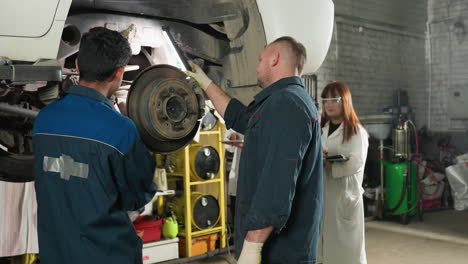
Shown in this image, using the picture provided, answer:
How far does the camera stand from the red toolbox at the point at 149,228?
436 centimetres

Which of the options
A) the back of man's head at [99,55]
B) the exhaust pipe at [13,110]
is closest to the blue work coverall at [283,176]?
the back of man's head at [99,55]

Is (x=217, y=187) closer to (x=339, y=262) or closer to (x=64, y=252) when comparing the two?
(x=339, y=262)

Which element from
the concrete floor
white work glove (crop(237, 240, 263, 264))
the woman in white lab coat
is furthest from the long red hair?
white work glove (crop(237, 240, 263, 264))

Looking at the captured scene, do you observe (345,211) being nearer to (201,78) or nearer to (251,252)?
(201,78)

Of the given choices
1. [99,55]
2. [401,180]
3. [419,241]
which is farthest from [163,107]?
[401,180]

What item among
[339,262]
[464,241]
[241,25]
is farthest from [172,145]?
[464,241]

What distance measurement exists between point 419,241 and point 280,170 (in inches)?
168

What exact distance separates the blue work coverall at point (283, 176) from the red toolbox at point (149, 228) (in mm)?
2651

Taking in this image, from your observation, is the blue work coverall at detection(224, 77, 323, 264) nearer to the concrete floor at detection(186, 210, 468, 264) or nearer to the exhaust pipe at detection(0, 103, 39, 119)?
the exhaust pipe at detection(0, 103, 39, 119)

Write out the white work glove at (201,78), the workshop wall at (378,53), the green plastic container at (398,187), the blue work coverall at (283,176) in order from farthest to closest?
the workshop wall at (378,53) → the green plastic container at (398,187) → the white work glove at (201,78) → the blue work coverall at (283,176)

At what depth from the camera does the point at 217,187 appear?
5.09 metres

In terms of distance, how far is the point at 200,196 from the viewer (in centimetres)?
476

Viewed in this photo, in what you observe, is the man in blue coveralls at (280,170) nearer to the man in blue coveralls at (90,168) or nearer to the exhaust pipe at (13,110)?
the man in blue coveralls at (90,168)

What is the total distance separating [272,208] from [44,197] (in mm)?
798
